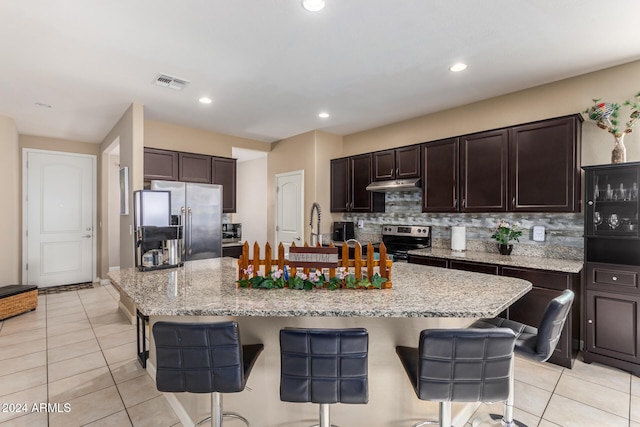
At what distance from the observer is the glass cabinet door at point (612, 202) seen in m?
2.62

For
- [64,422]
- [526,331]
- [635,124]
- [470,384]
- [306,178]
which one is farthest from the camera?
[306,178]

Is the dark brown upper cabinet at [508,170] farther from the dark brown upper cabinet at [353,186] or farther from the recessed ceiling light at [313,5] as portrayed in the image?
the recessed ceiling light at [313,5]

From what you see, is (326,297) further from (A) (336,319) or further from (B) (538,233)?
(B) (538,233)

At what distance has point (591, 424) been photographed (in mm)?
2002

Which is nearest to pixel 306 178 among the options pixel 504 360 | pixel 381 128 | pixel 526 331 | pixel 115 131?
pixel 381 128

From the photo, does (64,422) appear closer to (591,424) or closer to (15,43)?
(15,43)

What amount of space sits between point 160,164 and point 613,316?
5.24m

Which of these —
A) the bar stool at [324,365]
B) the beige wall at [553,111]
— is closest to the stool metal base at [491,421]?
the bar stool at [324,365]

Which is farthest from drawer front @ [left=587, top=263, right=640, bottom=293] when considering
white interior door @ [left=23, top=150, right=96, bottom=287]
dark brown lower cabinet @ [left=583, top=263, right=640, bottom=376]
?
white interior door @ [left=23, top=150, right=96, bottom=287]

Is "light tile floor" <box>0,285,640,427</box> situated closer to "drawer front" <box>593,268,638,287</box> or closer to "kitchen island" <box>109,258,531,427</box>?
"kitchen island" <box>109,258,531,427</box>

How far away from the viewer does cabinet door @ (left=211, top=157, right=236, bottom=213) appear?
4883mm

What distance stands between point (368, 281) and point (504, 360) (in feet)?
2.33

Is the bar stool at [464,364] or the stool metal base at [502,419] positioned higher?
the bar stool at [464,364]

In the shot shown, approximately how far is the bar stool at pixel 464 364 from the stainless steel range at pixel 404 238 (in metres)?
2.65
